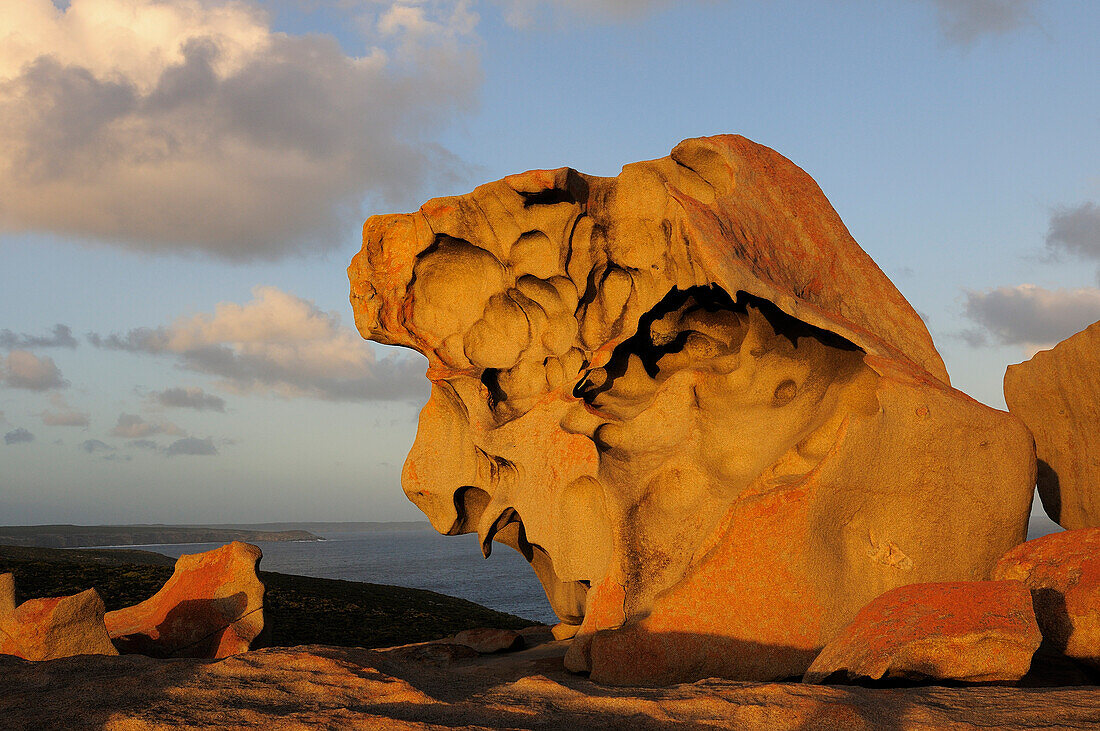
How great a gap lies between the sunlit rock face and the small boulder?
721mm

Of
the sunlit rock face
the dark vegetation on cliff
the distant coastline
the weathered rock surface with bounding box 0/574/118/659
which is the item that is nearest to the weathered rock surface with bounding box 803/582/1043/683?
the sunlit rock face

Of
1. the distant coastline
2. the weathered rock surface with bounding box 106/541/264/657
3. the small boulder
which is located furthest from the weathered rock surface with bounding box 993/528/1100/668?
the distant coastline

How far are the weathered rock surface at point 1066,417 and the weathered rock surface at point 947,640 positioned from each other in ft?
15.0

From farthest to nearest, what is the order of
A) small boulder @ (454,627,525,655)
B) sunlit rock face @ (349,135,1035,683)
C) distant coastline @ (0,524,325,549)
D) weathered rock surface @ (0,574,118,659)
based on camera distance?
1. distant coastline @ (0,524,325,549)
2. small boulder @ (454,627,525,655)
3. sunlit rock face @ (349,135,1035,683)
4. weathered rock surface @ (0,574,118,659)

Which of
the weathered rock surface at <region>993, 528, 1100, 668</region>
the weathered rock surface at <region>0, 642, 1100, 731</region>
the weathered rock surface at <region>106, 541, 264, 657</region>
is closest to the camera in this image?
the weathered rock surface at <region>0, 642, 1100, 731</region>

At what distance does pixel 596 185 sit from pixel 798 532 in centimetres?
427

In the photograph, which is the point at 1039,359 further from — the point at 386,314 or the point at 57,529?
the point at 57,529

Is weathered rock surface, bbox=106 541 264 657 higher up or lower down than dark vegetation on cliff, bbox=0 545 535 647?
higher up

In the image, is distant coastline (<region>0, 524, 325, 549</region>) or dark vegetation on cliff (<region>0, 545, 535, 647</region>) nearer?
dark vegetation on cliff (<region>0, 545, 535, 647</region>)

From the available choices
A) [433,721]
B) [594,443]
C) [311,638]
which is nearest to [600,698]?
[433,721]

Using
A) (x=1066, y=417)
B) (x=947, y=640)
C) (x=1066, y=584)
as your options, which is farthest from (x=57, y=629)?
(x=1066, y=417)

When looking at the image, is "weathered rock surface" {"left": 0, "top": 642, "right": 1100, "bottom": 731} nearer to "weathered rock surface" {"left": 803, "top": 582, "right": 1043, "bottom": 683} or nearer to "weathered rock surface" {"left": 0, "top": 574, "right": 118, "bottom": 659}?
"weathered rock surface" {"left": 803, "top": 582, "right": 1043, "bottom": 683}

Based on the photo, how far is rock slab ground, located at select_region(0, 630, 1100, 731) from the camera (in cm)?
354

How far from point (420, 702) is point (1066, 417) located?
8504mm
